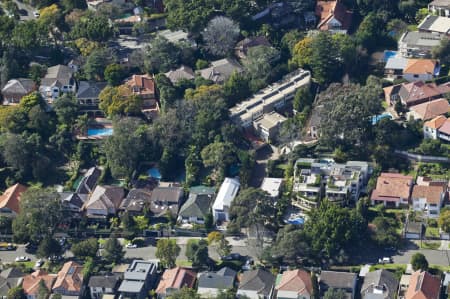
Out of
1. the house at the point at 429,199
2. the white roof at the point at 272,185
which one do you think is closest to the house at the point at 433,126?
the house at the point at 429,199

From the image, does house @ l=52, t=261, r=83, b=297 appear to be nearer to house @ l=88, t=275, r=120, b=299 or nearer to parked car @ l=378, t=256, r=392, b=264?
house @ l=88, t=275, r=120, b=299

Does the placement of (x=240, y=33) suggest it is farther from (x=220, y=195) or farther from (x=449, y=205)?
(x=449, y=205)

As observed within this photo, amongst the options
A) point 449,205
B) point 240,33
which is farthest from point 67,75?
point 449,205

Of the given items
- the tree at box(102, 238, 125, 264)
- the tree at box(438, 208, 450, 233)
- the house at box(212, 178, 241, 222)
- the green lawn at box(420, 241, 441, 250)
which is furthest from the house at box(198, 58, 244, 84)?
the green lawn at box(420, 241, 441, 250)

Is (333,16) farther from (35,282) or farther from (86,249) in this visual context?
(35,282)

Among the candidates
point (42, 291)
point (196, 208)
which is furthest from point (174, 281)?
point (42, 291)
